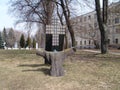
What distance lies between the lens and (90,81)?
8445mm

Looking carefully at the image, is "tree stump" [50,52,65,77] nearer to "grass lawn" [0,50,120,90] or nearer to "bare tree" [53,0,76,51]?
"grass lawn" [0,50,120,90]

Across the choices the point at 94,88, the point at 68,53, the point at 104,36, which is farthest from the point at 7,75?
the point at 104,36

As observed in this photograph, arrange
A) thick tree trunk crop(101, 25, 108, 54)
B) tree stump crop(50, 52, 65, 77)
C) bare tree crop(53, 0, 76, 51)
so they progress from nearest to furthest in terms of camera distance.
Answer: tree stump crop(50, 52, 65, 77) < thick tree trunk crop(101, 25, 108, 54) < bare tree crop(53, 0, 76, 51)

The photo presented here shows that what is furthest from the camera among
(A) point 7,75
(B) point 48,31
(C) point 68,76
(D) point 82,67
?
(B) point 48,31

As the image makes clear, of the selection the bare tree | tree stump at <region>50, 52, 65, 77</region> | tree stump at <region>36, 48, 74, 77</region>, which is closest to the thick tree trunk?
Answer: the bare tree

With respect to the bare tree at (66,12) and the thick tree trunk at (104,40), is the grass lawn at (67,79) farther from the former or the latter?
the bare tree at (66,12)

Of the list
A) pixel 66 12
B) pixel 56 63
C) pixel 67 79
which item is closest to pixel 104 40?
pixel 66 12

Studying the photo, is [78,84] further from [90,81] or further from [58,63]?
[58,63]

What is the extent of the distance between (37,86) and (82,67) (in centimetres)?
323

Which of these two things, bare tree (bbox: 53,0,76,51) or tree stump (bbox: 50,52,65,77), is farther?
bare tree (bbox: 53,0,76,51)

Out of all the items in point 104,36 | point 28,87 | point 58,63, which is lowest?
point 28,87

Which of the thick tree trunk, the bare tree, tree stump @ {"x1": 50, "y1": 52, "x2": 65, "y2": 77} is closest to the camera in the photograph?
tree stump @ {"x1": 50, "y1": 52, "x2": 65, "y2": 77}

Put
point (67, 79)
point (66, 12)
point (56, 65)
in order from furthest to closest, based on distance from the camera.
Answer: point (66, 12)
point (56, 65)
point (67, 79)

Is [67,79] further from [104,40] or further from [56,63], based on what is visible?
[104,40]
